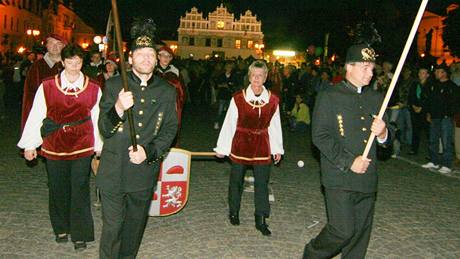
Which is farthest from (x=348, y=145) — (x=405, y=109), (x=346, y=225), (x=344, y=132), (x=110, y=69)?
(x=405, y=109)

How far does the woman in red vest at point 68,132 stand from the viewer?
5.70 meters

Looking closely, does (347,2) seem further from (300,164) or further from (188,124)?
(300,164)

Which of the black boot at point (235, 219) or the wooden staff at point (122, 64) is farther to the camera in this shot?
the black boot at point (235, 219)

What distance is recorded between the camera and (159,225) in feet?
23.2

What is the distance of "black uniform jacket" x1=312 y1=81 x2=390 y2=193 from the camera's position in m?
4.74

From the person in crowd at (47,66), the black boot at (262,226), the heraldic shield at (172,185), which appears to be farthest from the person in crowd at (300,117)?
the person in crowd at (47,66)

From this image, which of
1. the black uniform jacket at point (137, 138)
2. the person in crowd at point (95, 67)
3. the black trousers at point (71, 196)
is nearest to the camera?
the black uniform jacket at point (137, 138)

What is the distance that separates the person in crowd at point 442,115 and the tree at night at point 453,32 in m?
48.9

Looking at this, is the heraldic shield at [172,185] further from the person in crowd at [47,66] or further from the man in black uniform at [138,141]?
the man in black uniform at [138,141]

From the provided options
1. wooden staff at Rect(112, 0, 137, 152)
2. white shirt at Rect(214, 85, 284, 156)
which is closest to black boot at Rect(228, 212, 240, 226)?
white shirt at Rect(214, 85, 284, 156)

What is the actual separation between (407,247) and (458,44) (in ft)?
184

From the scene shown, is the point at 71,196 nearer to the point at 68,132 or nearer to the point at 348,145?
the point at 68,132

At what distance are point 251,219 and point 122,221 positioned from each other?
3186 millimetres

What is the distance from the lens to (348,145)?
15.7ft
